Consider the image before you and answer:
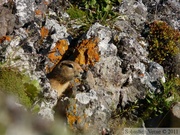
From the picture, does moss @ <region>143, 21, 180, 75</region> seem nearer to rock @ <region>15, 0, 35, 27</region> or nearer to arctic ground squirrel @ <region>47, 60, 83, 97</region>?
arctic ground squirrel @ <region>47, 60, 83, 97</region>

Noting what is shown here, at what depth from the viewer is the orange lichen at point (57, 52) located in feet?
20.7

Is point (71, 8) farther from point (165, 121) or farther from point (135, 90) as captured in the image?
point (165, 121)

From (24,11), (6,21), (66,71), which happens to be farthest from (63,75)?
(24,11)

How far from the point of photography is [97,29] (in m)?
6.57

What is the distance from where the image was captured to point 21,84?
5098 mm

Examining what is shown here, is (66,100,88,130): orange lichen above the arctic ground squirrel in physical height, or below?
below

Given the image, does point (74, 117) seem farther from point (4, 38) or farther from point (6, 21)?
point (6, 21)

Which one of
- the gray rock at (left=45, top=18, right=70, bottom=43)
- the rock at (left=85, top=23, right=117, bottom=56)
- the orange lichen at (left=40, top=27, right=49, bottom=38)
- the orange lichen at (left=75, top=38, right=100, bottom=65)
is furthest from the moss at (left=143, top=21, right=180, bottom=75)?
the orange lichen at (left=40, top=27, right=49, bottom=38)

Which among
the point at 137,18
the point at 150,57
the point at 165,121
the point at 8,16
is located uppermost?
the point at 8,16

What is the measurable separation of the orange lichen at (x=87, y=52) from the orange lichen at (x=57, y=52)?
292 millimetres

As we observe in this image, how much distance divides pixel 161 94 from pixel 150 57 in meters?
1.05

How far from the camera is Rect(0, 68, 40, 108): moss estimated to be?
194 inches

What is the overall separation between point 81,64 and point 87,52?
230 millimetres

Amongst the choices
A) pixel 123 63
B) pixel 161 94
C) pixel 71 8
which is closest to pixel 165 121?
pixel 161 94
